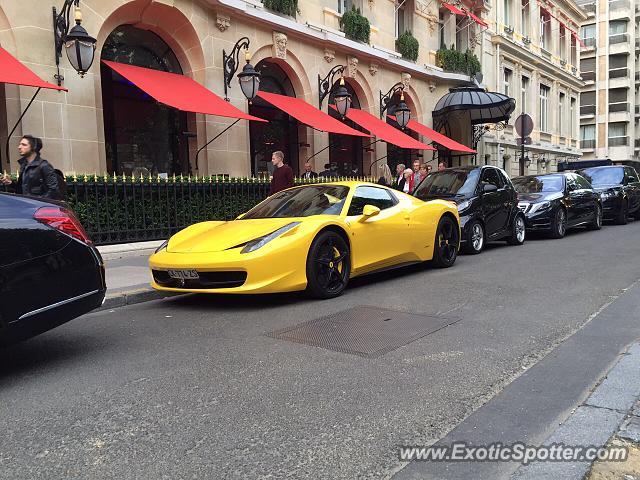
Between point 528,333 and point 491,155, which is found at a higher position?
point 491,155

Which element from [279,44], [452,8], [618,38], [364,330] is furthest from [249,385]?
[618,38]

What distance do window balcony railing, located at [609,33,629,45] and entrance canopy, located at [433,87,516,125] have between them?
4082cm

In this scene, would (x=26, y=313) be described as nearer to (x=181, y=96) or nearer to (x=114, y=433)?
(x=114, y=433)

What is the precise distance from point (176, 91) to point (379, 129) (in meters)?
7.62

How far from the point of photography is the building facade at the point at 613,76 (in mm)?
54812

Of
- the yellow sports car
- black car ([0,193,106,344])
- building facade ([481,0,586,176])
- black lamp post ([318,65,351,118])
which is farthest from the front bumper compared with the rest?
building facade ([481,0,586,176])

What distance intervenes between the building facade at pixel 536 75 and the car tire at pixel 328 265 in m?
22.3

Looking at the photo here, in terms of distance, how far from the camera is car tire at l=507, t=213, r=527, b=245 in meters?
11.2

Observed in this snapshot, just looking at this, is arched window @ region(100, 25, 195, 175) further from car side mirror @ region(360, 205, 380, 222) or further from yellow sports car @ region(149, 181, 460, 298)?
car side mirror @ region(360, 205, 380, 222)

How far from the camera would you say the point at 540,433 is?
2.83 m

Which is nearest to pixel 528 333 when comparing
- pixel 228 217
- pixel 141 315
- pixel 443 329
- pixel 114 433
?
pixel 443 329

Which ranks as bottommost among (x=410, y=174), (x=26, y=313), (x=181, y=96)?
(x=26, y=313)

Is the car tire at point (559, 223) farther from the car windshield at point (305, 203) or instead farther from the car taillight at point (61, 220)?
the car taillight at point (61, 220)

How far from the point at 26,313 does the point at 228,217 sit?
27.8ft
